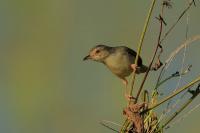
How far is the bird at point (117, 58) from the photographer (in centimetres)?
561

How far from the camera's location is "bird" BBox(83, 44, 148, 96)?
5.61 m

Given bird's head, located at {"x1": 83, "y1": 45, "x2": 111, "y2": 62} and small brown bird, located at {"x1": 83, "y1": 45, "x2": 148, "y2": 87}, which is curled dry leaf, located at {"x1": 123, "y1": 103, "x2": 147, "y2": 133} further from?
bird's head, located at {"x1": 83, "y1": 45, "x2": 111, "y2": 62}

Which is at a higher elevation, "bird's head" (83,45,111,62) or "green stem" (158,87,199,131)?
"bird's head" (83,45,111,62)

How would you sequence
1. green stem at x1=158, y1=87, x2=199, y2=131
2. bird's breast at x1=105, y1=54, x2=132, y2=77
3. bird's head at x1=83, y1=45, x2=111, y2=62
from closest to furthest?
green stem at x1=158, y1=87, x2=199, y2=131 → bird's breast at x1=105, y1=54, x2=132, y2=77 → bird's head at x1=83, y1=45, x2=111, y2=62

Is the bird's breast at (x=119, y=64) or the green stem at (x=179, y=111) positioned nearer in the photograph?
the green stem at (x=179, y=111)

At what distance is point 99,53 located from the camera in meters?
6.33

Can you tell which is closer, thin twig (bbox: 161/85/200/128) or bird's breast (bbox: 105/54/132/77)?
thin twig (bbox: 161/85/200/128)

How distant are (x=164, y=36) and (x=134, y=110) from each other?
1.33ft

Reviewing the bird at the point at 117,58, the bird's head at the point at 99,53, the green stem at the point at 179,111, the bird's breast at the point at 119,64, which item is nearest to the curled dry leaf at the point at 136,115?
Answer: the green stem at the point at 179,111

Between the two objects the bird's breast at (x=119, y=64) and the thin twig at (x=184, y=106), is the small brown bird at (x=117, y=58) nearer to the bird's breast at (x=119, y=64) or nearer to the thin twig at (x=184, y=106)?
the bird's breast at (x=119, y=64)

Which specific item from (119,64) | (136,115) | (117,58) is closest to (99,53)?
(117,58)

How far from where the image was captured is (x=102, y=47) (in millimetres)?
6395

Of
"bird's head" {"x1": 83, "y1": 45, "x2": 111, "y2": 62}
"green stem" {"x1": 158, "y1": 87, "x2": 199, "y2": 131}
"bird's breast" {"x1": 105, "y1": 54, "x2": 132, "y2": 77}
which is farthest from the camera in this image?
"bird's head" {"x1": 83, "y1": 45, "x2": 111, "y2": 62}

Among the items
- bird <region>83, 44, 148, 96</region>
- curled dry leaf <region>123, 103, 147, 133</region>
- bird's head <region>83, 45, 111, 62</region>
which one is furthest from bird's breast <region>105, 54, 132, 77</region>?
curled dry leaf <region>123, 103, 147, 133</region>
